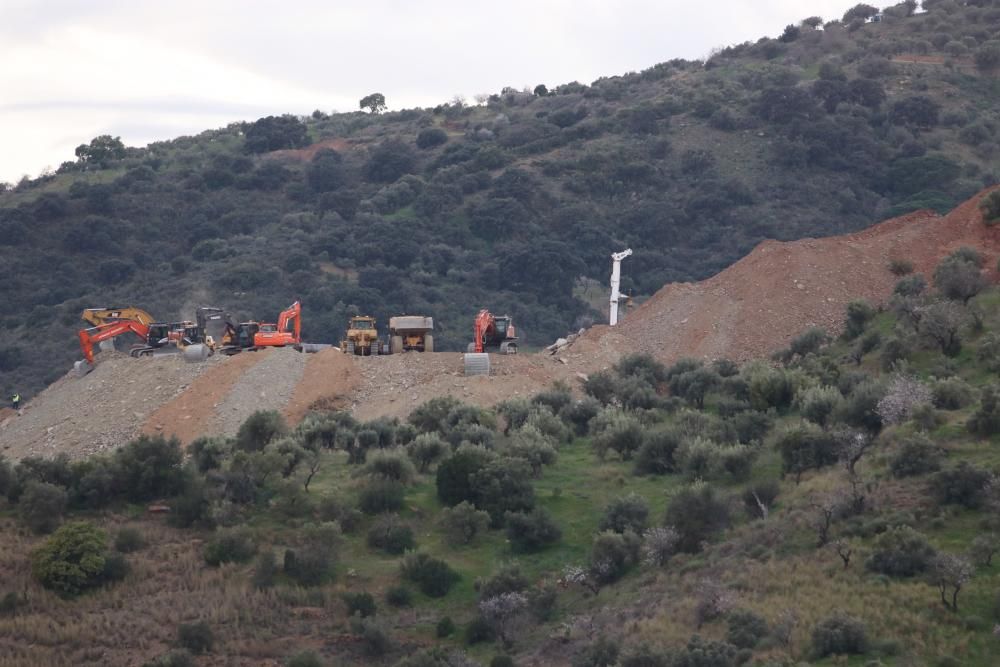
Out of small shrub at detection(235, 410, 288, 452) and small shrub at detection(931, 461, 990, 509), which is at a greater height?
small shrub at detection(931, 461, 990, 509)

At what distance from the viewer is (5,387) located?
79.5m

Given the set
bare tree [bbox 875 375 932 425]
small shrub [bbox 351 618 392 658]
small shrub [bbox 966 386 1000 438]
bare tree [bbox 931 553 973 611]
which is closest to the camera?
bare tree [bbox 931 553 973 611]

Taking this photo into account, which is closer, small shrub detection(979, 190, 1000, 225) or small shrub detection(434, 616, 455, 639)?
small shrub detection(434, 616, 455, 639)

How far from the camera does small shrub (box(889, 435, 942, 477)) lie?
3002 centimetres

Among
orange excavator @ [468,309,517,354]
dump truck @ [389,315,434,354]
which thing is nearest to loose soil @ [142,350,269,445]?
dump truck @ [389,315,434,354]

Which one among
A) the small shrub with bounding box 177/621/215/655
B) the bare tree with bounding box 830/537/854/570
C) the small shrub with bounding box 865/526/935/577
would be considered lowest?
the small shrub with bounding box 177/621/215/655

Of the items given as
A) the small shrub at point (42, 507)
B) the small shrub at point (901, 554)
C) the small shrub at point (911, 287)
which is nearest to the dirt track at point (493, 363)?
the small shrub at point (911, 287)

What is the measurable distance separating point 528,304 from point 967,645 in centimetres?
6563

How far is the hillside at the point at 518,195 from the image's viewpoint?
89.4 metres

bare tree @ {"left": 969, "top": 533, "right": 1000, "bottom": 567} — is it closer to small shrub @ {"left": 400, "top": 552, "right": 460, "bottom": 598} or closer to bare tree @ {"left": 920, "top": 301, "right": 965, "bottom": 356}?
small shrub @ {"left": 400, "top": 552, "right": 460, "bottom": 598}

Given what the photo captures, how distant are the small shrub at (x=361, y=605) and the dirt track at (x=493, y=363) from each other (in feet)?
50.5

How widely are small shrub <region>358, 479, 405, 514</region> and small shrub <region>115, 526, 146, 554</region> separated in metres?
5.12

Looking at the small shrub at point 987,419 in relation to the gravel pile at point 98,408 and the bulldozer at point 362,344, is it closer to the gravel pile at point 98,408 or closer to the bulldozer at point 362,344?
the gravel pile at point 98,408

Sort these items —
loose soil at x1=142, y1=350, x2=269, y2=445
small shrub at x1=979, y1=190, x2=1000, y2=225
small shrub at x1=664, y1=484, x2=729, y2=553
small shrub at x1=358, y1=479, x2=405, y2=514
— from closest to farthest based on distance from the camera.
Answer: small shrub at x1=664, y1=484, x2=729, y2=553 → small shrub at x1=358, y1=479, x2=405, y2=514 → loose soil at x1=142, y1=350, x2=269, y2=445 → small shrub at x1=979, y1=190, x2=1000, y2=225
